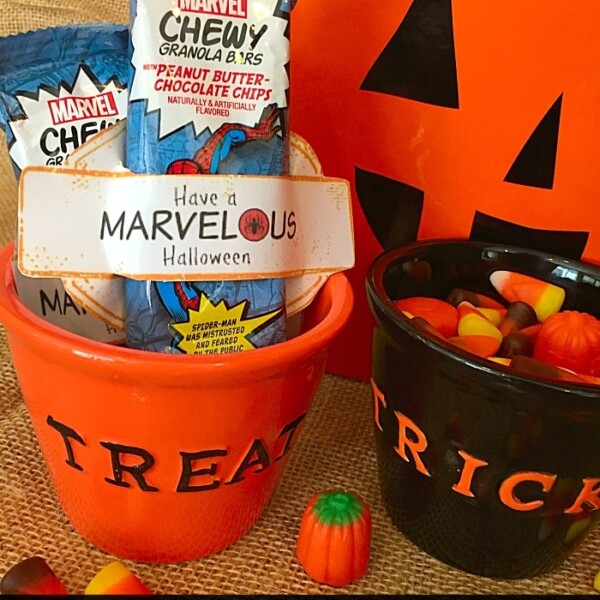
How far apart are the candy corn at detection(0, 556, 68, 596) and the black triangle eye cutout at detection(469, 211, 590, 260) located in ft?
1.26

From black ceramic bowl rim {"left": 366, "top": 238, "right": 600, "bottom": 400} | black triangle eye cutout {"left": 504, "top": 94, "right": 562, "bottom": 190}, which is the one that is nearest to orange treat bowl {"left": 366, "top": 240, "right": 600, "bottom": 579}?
black ceramic bowl rim {"left": 366, "top": 238, "right": 600, "bottom": 400}

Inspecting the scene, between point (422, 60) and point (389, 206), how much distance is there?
0.12 metres

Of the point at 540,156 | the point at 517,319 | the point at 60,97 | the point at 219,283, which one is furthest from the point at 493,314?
the point at 60,97

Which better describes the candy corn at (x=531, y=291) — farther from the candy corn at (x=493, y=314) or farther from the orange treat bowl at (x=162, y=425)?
the orange treat bowl at (x=162, y=425)

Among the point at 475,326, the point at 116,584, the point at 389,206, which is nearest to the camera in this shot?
the point at 116,584

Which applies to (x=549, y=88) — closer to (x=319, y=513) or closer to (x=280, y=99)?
(x=280, y=99)

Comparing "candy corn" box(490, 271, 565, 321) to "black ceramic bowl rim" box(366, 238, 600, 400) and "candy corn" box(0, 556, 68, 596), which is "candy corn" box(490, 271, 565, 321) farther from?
"candy corn" box(0, 556, 68, 596)

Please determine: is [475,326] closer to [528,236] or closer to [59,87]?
[528,236]

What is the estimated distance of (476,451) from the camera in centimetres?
45

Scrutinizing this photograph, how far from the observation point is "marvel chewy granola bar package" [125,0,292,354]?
0.43 metres

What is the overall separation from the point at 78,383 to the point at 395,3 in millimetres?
360

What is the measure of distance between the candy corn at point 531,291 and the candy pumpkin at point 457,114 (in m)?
0.04

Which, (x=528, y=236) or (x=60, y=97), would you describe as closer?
(x=60, y=97)

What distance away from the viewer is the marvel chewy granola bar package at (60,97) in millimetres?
486
